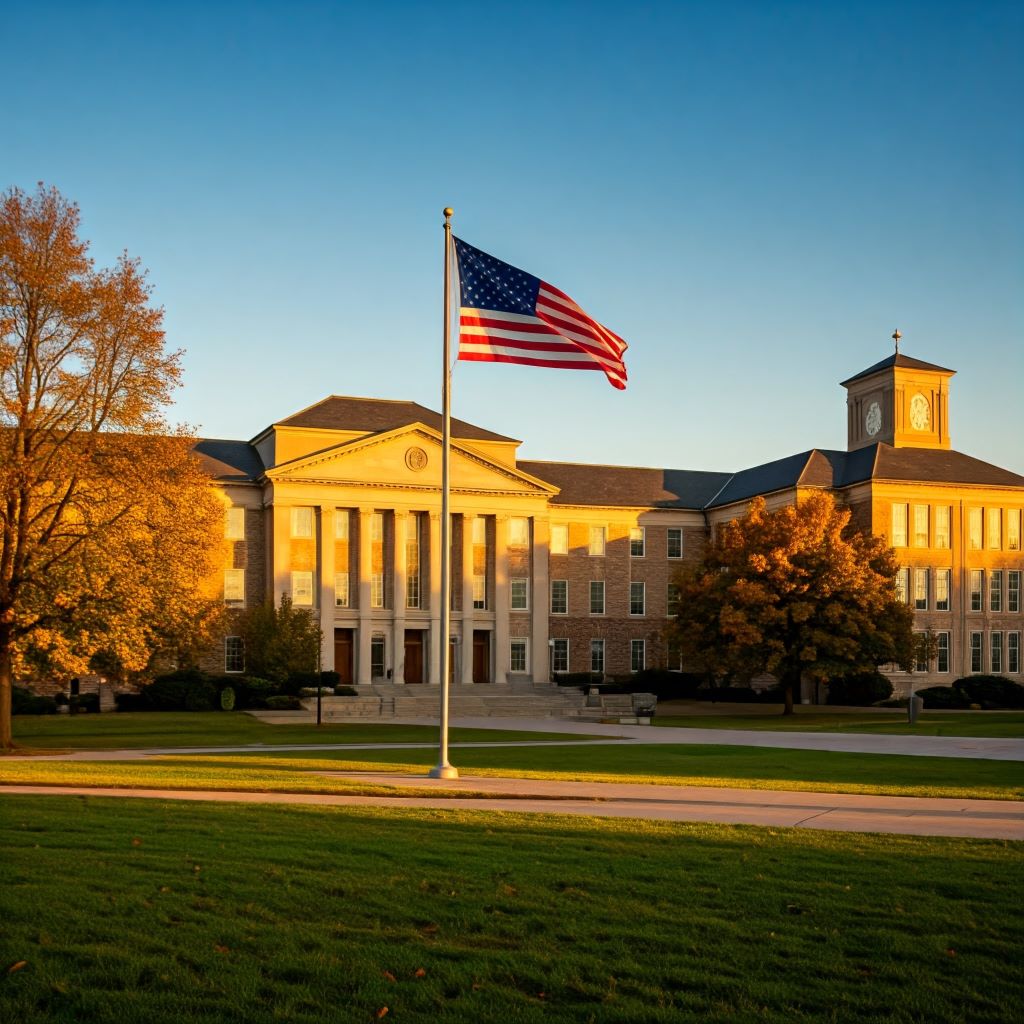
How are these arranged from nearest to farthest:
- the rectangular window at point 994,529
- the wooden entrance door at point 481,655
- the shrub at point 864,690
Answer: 1. the shrub at point 864,690
2. the wooden entrance door at point 481,655
3. the rectangular window at point 994,529

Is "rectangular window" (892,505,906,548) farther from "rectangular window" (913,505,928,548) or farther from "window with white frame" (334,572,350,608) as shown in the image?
"window with white frame" (334,572,350,608)

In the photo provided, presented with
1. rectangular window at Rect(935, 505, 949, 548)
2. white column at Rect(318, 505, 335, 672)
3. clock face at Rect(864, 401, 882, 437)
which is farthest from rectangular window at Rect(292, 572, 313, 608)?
clock face at Rect(864, 401, 882, 437)

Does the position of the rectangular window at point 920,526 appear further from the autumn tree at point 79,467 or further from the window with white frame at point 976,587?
the autumn tree at point 79,467

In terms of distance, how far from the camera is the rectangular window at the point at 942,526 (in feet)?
229

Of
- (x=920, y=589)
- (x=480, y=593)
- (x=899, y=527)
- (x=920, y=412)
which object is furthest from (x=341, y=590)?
(x=920, y=412)

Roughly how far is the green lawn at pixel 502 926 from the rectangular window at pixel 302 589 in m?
51.6

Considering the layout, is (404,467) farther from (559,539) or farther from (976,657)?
(976,657)

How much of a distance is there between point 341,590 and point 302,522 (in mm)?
4269

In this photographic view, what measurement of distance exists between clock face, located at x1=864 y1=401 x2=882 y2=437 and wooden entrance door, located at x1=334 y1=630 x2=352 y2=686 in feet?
113

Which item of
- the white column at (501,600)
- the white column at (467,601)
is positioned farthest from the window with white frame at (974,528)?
the white column at (467,601)

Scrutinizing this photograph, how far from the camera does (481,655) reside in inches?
2771

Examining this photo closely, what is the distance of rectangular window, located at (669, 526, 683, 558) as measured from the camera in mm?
77000

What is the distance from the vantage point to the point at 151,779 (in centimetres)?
2055

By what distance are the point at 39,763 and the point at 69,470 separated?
7.98 metres
